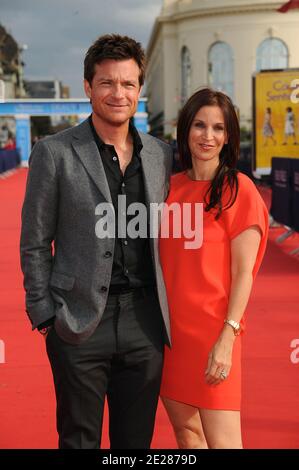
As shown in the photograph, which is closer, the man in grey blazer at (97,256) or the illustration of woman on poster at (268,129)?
the man in grey blazer at (97,256)

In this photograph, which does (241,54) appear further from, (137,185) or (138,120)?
(137,185)

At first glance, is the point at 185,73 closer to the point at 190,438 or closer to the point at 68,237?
the point at 190,438

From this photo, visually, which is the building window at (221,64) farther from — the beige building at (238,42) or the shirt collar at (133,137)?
the shirt collar at (133,137)

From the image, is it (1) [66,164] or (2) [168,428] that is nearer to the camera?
(1) [66,164]

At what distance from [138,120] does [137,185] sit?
41162 mm

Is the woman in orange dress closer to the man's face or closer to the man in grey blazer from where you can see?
the man in grey blazer

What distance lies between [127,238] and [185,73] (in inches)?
3390

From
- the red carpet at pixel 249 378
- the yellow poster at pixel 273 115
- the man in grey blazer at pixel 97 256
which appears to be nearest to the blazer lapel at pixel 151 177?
the man in grey blazer at pixel 97 256

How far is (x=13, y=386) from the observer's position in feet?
18.3

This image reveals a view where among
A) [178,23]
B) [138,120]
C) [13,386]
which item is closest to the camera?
[13,386]

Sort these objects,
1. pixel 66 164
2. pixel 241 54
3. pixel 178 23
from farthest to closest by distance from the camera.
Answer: pixel 178 23
pixel 241 54
pixel 66 164

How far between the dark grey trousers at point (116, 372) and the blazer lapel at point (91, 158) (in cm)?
41

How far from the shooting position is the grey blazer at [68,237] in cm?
294

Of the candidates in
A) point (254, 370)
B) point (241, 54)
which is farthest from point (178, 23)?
point (254, 370)
